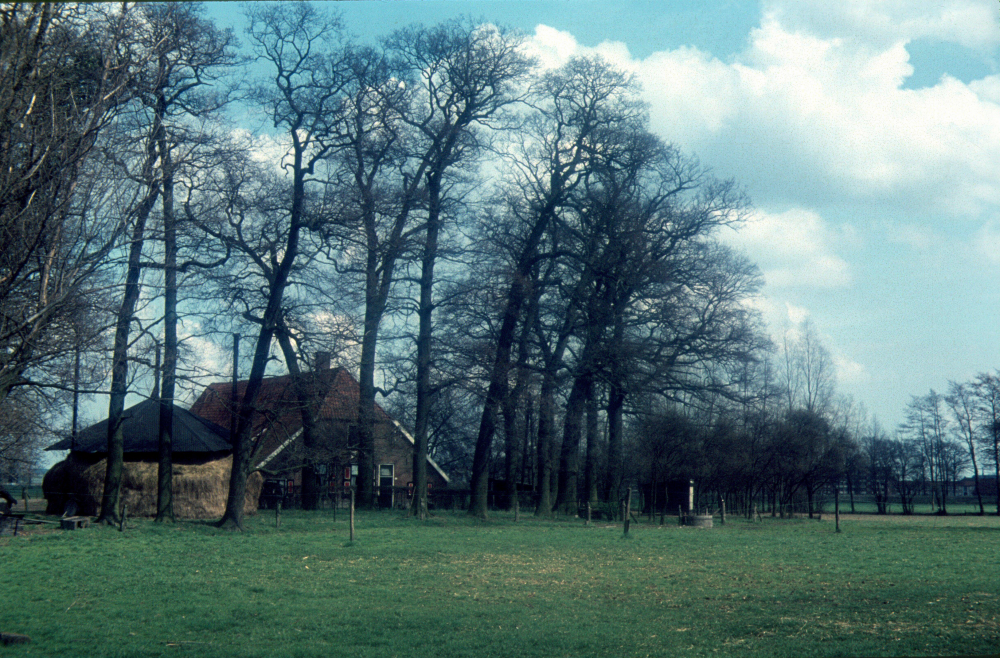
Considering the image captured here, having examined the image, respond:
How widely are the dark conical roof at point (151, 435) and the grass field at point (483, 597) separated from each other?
10.8 meters

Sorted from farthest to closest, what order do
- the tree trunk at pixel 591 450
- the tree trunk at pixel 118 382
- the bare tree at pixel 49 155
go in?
the tree trunk at pixel 591 450
the tree trunk at pixel 118 382
the bare tree at pixel 49 155

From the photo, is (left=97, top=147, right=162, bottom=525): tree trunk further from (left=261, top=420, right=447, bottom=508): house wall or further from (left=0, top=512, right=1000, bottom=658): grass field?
(left=261, top=420, right=447, bottom=508): house wall

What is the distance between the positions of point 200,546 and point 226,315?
275 inches

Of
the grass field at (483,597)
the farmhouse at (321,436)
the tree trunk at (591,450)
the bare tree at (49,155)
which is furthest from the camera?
the tree trunk at (591,450)

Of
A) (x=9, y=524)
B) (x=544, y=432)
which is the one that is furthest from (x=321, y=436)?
(x=9, y=524)

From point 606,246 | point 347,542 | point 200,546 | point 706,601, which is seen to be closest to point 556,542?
point 347,542

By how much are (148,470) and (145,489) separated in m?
0.69

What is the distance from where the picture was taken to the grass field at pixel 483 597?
908 cm

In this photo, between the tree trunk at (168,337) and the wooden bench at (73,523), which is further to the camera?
the wooden bench at (73,523)

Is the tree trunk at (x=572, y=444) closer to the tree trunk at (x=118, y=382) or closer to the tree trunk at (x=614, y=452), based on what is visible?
the tree trunk at (x=614, y=452)

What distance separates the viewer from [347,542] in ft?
68.3

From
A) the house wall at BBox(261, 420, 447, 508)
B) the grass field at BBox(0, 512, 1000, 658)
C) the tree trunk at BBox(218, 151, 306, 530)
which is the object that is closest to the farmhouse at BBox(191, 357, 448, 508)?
the house wall at BBox(261, 420, 447, 508)

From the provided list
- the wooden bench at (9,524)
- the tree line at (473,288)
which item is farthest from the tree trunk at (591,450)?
the wooden bench at (9,524)

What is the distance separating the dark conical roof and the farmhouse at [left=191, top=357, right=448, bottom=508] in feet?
5.30
